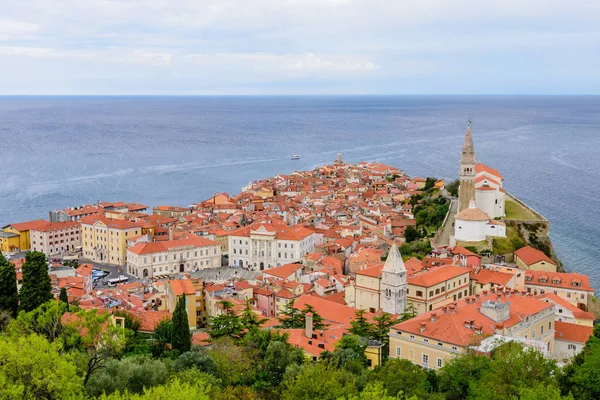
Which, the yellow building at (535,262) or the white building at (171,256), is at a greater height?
the yellow building at (535,262)

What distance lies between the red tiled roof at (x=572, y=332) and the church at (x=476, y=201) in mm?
15814

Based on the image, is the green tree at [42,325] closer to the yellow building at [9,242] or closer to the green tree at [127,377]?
the green tree at [127,377]

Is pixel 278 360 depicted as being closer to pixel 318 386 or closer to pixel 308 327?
pixel 308 327

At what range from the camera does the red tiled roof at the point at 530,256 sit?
4197 centimetres

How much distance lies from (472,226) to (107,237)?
93.8ft

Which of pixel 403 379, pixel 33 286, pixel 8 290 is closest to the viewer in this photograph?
pixel 403 379

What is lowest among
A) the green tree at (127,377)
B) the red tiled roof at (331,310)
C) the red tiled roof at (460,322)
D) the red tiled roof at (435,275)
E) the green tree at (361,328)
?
the red tiled roof at (331,310)

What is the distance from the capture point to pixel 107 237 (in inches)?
2076

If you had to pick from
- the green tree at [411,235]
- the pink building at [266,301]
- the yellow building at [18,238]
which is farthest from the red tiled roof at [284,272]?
the yellow building at [18,238]

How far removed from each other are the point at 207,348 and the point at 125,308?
949 cm

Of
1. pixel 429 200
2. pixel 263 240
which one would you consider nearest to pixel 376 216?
pixel 429 200

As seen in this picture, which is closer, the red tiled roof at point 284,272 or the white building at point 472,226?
the red tiled roof at point 284,272

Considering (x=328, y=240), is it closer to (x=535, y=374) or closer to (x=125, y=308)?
(x=125, y=308)

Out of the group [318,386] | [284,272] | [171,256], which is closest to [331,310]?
[284,272]
